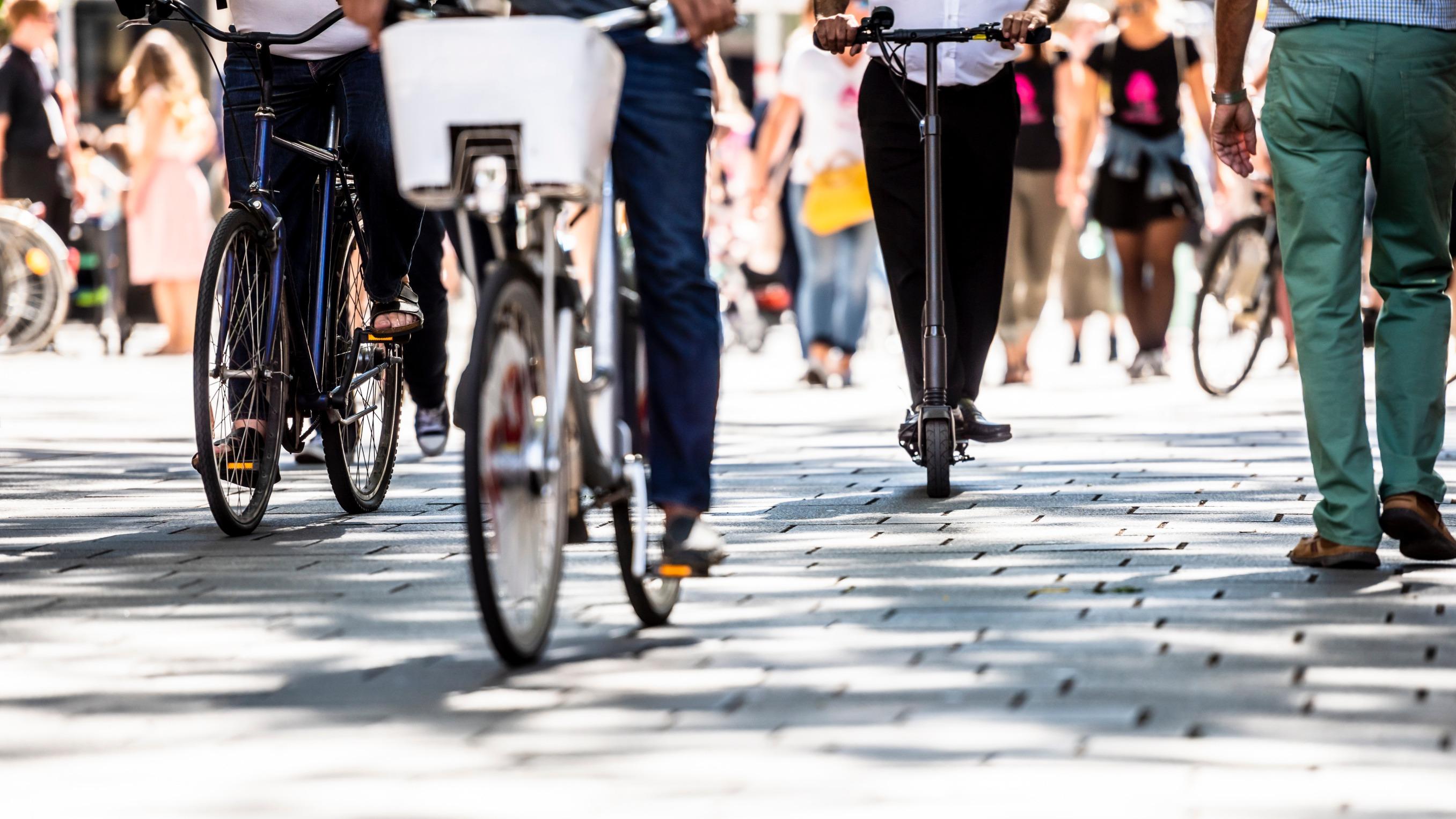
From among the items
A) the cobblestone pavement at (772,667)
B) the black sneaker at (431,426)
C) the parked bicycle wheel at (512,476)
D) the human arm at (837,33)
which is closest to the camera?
the cobblestone pavement at (772,667)

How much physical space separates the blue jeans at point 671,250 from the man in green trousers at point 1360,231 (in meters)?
1.62

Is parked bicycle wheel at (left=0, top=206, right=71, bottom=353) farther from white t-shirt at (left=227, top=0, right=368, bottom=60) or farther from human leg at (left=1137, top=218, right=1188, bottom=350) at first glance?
white t-shirt at (left=227, top=0, right=368, bottom=60)

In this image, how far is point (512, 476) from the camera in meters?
4.41

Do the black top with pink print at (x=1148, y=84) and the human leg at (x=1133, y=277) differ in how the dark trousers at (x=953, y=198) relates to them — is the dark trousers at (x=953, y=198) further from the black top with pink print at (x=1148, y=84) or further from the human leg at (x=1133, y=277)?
the human leg at (x=1133, y=277)

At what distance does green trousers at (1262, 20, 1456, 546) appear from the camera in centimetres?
569

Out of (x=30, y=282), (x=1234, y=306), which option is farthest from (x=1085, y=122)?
(x=30, y=282)

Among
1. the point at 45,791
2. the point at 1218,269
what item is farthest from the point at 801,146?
the point at 45,791

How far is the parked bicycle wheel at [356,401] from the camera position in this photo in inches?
272

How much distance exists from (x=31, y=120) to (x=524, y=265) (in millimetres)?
12682

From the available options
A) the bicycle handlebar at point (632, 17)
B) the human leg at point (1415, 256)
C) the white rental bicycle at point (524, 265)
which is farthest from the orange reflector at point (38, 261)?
the white rental bicycle at point (524, 265)

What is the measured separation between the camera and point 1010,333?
1279cm

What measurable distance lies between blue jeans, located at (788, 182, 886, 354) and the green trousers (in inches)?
269

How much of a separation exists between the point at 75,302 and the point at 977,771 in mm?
16807

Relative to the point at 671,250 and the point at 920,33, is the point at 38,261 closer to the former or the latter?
the point at 920,33
